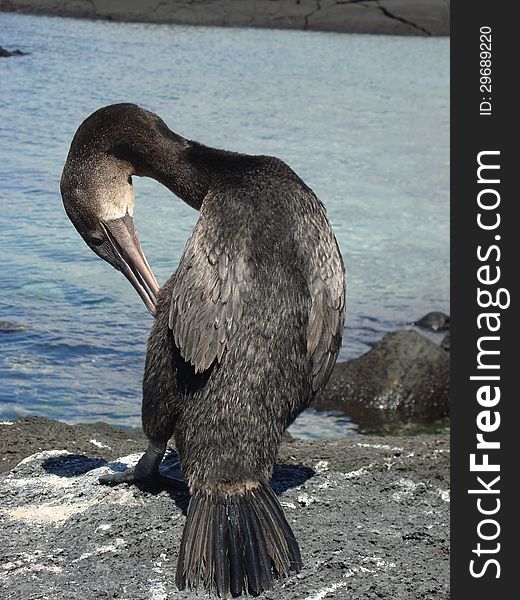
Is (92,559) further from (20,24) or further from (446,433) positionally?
(20,24)

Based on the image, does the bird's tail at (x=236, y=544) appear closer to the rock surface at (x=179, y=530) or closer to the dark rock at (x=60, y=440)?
the rock surface at (x=179, y=530)

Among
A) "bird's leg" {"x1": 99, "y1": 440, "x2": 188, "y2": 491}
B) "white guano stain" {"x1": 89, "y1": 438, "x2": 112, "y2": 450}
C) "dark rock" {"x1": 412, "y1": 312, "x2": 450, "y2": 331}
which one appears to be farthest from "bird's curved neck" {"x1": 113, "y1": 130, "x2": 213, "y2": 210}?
"dark rock" {"x1": 412, "y1": 312, "x2": 450, "y2": 331}

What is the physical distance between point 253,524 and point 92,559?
522mm

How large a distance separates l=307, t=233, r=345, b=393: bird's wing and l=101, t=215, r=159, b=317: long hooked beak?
722mm

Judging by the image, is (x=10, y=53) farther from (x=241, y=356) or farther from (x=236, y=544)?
(x=236, y=544)

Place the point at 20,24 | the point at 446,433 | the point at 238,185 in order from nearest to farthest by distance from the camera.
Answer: the point at 238,185 → the point at 446,433 → the point at 20,24

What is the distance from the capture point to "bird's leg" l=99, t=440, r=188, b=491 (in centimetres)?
372

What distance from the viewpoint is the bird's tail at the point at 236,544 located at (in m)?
3.13

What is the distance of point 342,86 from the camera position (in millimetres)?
19406

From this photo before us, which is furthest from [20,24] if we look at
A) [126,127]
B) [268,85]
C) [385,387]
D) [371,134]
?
[126,127]

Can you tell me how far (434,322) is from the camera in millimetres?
9031

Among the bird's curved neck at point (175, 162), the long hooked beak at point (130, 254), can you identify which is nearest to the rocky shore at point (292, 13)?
the bird's curved neck at point (175, 162)

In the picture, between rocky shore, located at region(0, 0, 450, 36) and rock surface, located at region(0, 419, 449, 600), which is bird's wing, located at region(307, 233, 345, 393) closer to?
rock surface, located at region(0, 419, 449, 600)

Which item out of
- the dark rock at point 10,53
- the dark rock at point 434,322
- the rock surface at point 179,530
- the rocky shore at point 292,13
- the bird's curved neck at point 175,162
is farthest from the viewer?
the rocky shore at point 292,13
